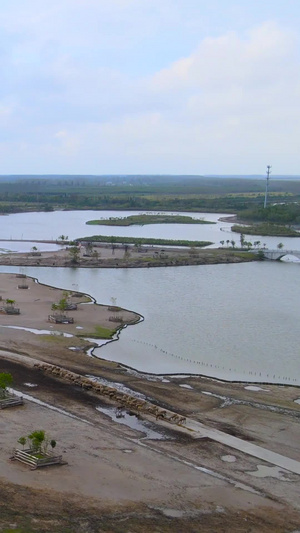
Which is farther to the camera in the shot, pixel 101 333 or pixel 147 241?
pixel 147 241

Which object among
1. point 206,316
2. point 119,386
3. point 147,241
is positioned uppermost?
point 147,241

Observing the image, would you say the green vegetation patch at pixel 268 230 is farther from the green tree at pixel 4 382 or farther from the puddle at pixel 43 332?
the green tree at pixel 4 382

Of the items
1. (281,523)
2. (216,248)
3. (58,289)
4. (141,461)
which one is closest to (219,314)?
(58,289)

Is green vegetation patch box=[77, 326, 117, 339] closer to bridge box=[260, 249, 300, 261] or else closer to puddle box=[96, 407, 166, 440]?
puddle box=[96, 407, 166, 440]

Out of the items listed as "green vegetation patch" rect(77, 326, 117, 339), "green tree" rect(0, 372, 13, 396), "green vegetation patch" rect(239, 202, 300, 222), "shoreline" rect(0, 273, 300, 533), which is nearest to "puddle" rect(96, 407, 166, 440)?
"shoreline" rect(0, 273, 300, 533)

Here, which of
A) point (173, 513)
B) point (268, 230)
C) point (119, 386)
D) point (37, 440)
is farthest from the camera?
point (268, 230)

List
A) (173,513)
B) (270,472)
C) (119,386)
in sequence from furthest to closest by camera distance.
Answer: (119,386) → (270,472) → (173,513)

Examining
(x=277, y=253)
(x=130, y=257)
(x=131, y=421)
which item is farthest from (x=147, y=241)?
(x=131, y=421)

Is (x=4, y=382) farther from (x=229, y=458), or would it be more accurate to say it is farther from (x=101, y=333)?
(x=101, y=333)
